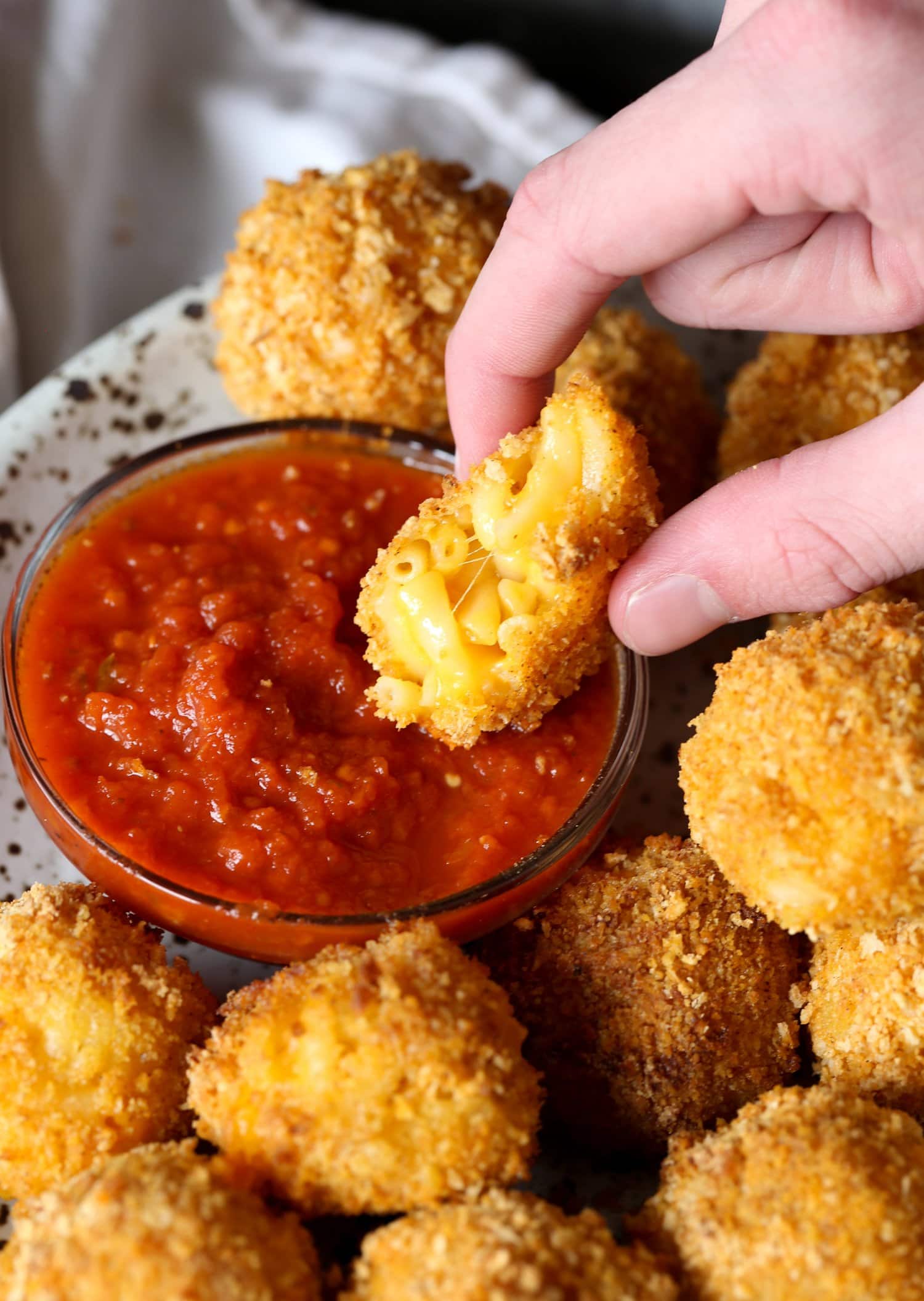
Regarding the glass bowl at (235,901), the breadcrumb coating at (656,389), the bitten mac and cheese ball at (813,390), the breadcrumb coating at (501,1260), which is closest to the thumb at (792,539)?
the glass bowl at (235,901)

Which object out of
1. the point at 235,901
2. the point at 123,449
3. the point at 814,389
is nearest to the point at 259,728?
the point at 235,901

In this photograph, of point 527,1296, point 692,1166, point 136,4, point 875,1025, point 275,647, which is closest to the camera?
point 527,1296

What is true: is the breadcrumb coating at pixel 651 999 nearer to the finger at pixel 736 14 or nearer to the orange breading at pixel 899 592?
the orange breading at pixel 899 592

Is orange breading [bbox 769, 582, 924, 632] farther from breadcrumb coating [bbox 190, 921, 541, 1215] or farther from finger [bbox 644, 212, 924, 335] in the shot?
breadcrumb coating [bbox 190, 921, 541, 1215]

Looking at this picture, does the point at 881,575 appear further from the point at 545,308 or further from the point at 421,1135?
the point at 421,1135

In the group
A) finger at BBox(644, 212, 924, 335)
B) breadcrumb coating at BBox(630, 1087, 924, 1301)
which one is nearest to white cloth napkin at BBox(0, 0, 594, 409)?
finger at BBox(644, 212, 924, 335)

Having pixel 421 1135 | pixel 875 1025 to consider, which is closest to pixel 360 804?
pixel 421 1135
